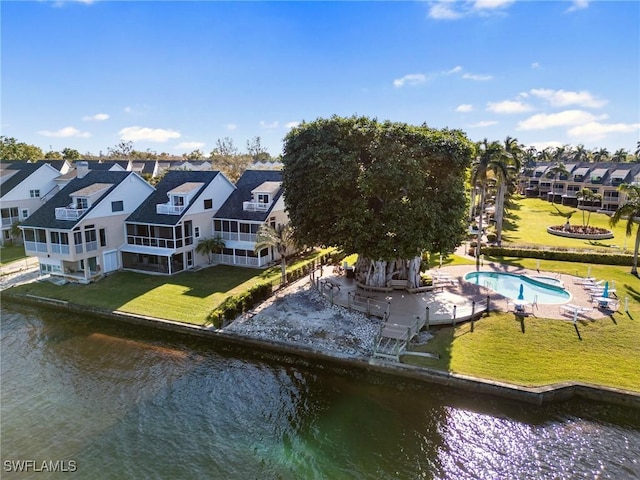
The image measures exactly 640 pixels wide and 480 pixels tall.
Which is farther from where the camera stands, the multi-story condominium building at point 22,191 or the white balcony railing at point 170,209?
the multi-story condominium building at point 22,191

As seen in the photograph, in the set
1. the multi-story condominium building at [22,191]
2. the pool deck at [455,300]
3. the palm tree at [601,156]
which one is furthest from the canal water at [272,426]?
the palm tree at [601,156]

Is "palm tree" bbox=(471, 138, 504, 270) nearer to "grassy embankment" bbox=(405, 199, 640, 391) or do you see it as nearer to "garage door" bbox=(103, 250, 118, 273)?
"grassy embankment" bbox=(405, 199, 640, 391)

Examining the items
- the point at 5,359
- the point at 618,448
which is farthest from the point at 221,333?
the point at 618,448

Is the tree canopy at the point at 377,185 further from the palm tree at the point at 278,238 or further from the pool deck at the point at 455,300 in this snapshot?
the pool deck at the point at 455,300

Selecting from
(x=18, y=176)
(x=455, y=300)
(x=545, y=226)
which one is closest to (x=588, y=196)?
→ (x=545, y=226)

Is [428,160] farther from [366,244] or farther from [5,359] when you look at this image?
[5,359]
